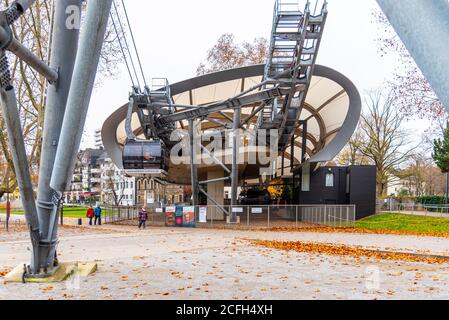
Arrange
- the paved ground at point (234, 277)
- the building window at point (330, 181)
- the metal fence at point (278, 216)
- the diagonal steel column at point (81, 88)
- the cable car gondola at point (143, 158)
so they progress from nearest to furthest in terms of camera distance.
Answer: the paved ground at point (234, 277) → the diagonal steel column at point (81, 88) → the cable car gondola at point (143, 158) → the metal fence at point (278, 216) → the building window at point (330, 181)

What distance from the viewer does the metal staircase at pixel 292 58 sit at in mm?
20359

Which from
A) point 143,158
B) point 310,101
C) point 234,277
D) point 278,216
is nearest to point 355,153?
point 310,101

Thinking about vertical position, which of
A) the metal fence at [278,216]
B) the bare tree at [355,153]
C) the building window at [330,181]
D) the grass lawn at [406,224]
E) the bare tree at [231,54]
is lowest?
the grass lawn at [406,224]

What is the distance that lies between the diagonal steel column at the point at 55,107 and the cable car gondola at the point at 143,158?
16.4 metres

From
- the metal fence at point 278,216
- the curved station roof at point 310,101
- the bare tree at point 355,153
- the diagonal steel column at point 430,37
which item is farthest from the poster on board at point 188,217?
the bare tree at point 355,153

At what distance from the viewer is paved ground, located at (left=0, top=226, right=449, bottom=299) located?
7766mm

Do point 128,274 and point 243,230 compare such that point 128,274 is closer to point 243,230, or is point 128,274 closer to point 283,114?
point 243,230

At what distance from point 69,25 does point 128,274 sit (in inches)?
220

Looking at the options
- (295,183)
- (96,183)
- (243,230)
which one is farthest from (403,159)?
(96,183)

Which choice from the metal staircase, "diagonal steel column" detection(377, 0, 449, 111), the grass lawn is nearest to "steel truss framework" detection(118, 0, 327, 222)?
the metal staircase

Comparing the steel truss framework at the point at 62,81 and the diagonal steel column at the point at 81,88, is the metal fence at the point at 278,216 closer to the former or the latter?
the steel truss framework at the point at 62,81

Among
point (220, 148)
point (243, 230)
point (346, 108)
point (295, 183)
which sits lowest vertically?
point (243, 230)

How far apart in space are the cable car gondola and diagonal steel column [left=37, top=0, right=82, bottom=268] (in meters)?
16.4

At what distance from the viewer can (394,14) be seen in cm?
326
